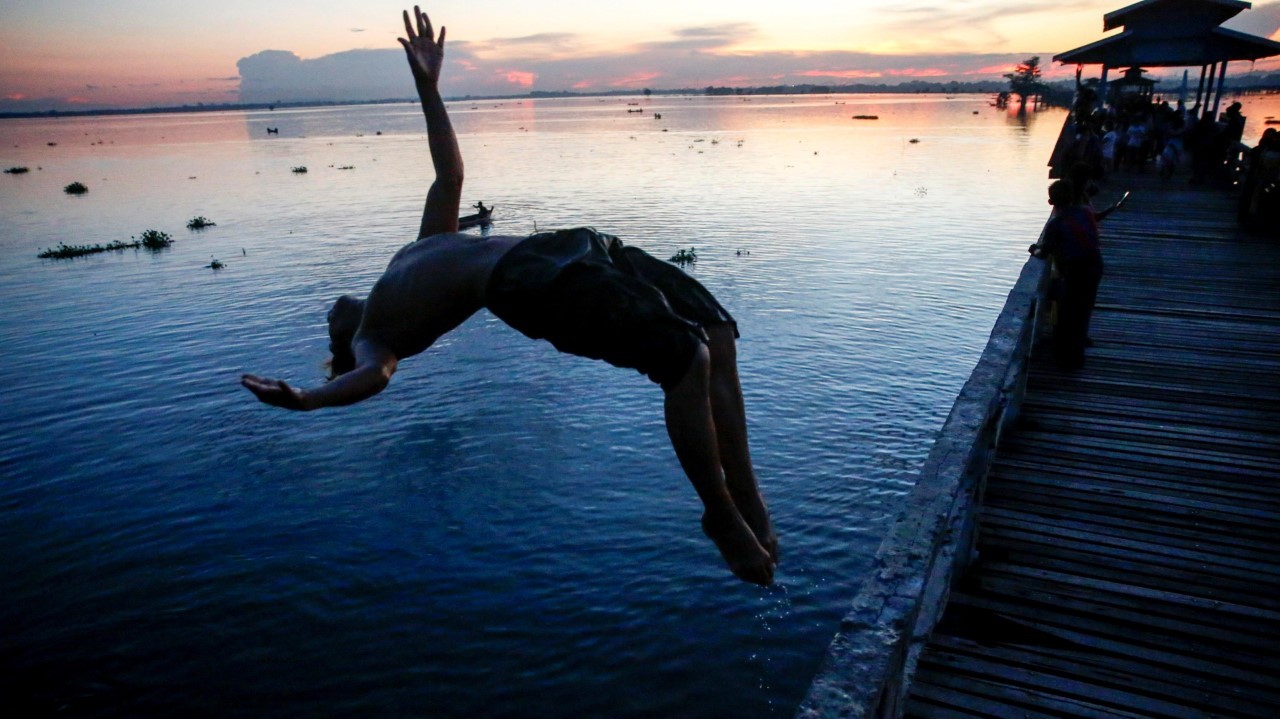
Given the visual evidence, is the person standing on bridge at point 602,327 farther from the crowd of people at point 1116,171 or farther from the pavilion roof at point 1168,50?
the pavilion roof at point 1168,50

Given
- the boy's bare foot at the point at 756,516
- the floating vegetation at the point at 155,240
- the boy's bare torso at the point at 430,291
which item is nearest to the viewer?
the boy's bare torso at the point at 430,291

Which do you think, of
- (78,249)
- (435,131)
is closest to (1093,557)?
(435,131)

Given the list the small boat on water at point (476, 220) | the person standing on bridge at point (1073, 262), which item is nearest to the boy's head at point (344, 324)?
the person standing on bridge at point (1073, 262)

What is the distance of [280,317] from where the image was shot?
950 inches

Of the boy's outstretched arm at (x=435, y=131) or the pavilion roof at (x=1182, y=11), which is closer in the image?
the boy's outstretched arm at (x=435, y=131)

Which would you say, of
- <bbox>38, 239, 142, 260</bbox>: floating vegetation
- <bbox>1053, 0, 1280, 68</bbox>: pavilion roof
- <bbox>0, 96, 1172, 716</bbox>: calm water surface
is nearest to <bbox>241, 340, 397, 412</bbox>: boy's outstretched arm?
<bbox>0, 96, 1172, 716</bbox>: calm water surface

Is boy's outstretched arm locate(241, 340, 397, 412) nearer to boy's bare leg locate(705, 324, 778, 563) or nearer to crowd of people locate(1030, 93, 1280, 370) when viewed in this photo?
boy's bare leg locate(705, 324, 778, 563)

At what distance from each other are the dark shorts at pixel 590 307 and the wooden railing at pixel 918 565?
1398 millimetres

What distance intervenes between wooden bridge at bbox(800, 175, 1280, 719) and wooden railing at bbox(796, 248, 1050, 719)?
1 cm

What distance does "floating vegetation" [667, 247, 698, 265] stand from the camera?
94.3ft

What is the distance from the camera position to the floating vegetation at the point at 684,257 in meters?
28.7

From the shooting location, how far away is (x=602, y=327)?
3.24 m

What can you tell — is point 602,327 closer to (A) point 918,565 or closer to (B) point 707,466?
(B) point 707,466

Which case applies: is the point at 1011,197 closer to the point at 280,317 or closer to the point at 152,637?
the point at 280,317
